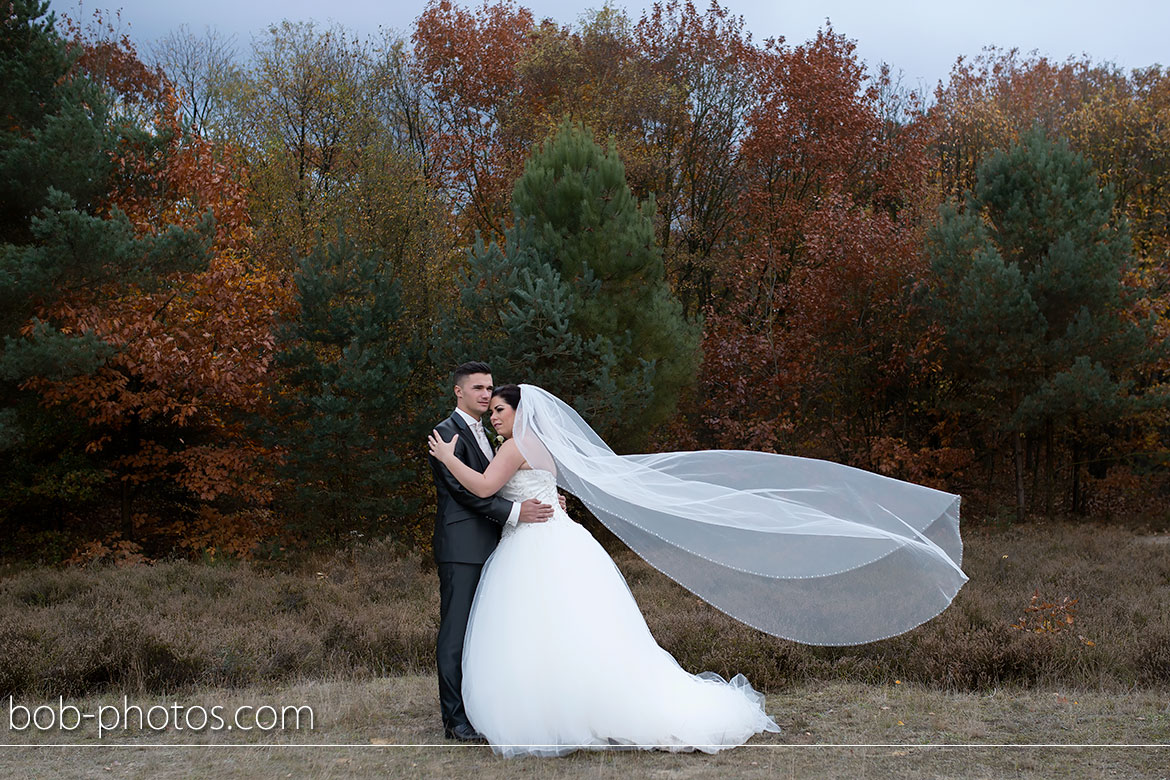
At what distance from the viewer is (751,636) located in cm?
757

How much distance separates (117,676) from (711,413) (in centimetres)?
1325

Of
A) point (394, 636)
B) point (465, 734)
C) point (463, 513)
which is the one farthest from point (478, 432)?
point (394, 636)

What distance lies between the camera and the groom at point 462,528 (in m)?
5.38

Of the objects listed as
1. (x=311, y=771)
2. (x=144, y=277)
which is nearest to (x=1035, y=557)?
(x=311, y=771)

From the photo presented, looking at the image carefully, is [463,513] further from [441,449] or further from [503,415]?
[503,415]

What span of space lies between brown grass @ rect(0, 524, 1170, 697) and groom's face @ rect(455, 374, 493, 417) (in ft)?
9.15

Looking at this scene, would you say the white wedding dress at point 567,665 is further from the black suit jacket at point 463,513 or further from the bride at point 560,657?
the black suit jacket at point 463,513

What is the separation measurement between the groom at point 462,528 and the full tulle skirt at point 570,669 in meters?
0.11

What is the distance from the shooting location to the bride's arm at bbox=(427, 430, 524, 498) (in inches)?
210

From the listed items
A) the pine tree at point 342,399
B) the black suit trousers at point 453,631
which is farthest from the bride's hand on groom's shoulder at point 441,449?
the pine tree at point 342,399

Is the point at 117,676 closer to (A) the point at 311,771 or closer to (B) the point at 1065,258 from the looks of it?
(A) the point at 311,771

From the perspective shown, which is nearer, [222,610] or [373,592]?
[222,610]

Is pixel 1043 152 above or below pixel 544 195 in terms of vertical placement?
above

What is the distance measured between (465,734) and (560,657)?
0.73 metres
